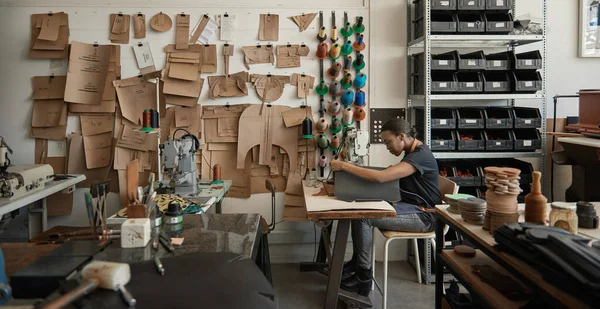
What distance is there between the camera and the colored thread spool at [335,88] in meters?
3.55

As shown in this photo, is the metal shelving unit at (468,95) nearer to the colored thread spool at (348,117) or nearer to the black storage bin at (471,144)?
the black storage bin at (471,144)

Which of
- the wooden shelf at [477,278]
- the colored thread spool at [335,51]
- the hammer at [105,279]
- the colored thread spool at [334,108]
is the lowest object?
the wooden shelf at [477,278]

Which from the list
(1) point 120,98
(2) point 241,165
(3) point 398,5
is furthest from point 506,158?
(1) point 120,98

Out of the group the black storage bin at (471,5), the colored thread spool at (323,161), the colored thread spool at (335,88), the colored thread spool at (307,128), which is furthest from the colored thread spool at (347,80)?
the black storage bin at (471,5)

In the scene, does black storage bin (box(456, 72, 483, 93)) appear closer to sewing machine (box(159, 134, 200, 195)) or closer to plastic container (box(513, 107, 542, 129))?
plastic container (box(513, 107, 542, 129))

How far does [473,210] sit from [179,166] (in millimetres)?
1767

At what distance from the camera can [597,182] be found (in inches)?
115

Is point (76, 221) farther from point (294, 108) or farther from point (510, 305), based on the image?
point (510, 305)

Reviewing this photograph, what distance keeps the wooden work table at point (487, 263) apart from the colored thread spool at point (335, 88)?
1699 millimetres

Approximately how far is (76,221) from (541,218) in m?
3.44

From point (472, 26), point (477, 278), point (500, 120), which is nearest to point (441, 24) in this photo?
point (472, 26)

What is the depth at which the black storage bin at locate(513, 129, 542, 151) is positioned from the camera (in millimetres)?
3326

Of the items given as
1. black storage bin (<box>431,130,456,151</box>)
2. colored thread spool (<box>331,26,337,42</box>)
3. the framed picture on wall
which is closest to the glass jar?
black storage bin (<box>431,130,456,151</box>)

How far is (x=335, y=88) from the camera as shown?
355 cm
